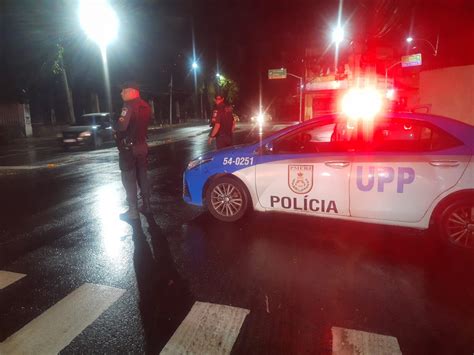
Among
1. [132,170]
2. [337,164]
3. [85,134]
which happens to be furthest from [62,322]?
[85,134]

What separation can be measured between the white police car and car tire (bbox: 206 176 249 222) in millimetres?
14

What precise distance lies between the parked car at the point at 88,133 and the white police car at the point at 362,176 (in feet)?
40.5

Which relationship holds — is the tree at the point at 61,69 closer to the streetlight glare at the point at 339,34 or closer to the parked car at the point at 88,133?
the parked car at the point at 88,133

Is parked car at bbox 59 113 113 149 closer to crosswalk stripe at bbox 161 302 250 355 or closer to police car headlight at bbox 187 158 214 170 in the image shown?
police car headlight at bbox 187 158 214 170

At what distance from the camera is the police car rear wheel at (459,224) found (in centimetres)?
425

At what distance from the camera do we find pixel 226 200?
5488mm

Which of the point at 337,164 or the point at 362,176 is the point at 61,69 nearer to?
the point at 337,164

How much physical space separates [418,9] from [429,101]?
348cm

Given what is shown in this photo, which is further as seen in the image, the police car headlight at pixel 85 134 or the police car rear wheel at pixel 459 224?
the police car headlight at pixel 85 134

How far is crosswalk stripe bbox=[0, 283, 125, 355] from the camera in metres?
2.75

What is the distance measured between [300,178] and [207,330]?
8.16 ft

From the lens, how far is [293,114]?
72.8 metres

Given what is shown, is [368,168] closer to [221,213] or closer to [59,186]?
[221,213]

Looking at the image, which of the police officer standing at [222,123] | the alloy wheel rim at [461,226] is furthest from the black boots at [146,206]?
the alloy wheel rim at [461,226]
